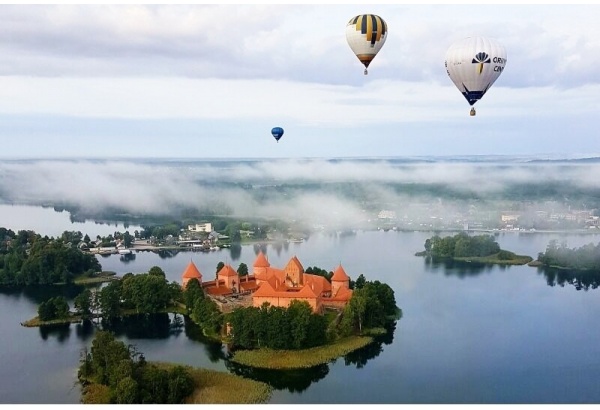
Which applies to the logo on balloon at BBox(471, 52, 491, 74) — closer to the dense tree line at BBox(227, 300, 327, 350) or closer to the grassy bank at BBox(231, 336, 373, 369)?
the dense tree line at BBox(227, 300, 327, 350)

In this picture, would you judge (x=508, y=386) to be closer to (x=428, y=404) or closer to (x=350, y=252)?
(x=428, y=404)

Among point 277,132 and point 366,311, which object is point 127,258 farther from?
point 366,311

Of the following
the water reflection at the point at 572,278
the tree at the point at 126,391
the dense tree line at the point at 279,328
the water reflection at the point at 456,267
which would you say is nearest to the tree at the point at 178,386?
the tree at the point at 126,391

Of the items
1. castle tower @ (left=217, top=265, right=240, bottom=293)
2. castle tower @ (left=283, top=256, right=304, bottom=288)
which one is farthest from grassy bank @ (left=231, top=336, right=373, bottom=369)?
castle tower @ (left=217, top=265, right=240, bottom=293)

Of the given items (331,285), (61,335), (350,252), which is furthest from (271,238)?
(61,335)

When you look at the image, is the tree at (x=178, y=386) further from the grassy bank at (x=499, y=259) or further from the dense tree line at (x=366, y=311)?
the grassy bank at (x=499, y=259)
